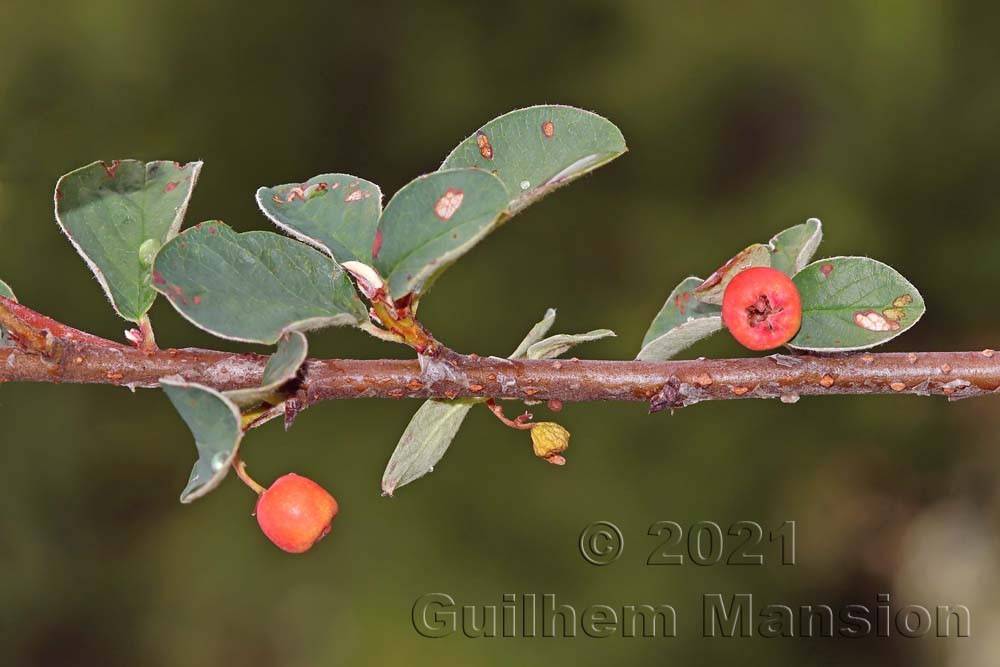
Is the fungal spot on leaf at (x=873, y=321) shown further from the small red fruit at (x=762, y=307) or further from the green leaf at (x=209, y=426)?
the green leaf at (x=209, y=426)

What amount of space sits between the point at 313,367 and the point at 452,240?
25 centimetres

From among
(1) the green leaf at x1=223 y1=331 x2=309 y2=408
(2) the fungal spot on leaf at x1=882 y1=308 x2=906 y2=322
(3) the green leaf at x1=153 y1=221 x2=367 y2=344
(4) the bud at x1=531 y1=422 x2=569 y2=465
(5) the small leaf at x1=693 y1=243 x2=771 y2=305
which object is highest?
(5) the small leaf at x1=693 y1=243 x2=771 y2=305

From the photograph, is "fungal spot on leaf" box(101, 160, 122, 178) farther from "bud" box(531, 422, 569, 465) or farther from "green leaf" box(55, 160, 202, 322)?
"bud" box(531, 422, 569, 465)

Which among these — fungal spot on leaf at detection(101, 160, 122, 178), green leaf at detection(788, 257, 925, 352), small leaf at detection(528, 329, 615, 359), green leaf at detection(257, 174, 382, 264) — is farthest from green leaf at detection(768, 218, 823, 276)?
fungal spot on leaf at detection(101, 160, 122, 178)

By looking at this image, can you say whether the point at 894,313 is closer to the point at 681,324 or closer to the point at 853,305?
the point at 853,305

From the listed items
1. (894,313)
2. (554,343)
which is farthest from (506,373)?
(894,313)

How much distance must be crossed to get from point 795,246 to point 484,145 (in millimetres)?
402

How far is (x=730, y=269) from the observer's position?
106cm

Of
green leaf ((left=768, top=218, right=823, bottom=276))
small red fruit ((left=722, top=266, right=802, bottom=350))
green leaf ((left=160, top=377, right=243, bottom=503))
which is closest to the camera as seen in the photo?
green leaf ((left=160, top=377, right=243, bottom=503))

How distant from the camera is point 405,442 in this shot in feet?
3.66

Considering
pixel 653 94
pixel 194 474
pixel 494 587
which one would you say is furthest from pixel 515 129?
pixel 653 94

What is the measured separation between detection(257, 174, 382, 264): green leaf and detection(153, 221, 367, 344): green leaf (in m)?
0.03

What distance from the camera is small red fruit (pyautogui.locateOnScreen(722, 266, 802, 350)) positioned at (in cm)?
99

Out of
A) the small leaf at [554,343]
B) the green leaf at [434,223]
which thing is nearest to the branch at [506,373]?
the small leaf at [554,343]
